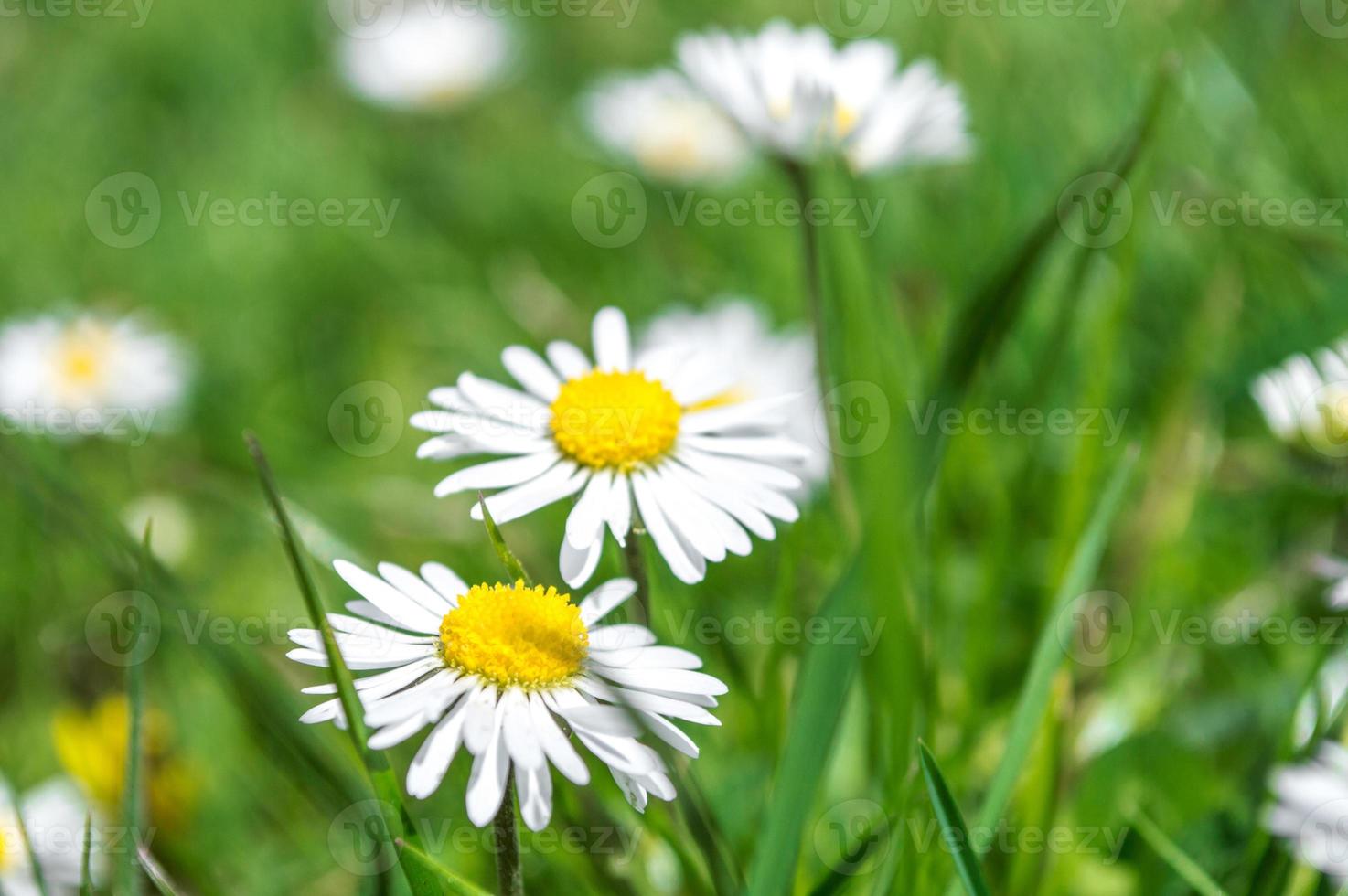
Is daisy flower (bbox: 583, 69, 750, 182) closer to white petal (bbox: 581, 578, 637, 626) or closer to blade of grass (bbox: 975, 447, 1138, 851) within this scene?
blade of grass (bbox: 975, 447, 1138, 851)

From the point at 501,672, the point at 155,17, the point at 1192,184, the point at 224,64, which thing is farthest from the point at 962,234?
the point at 155,17

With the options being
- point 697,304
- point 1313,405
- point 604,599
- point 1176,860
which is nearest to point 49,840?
point 604,599

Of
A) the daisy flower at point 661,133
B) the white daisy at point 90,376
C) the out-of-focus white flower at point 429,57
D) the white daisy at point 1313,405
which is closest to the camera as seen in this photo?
the white daisy at point 1313,405

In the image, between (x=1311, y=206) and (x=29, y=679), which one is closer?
(x=29, y=679)

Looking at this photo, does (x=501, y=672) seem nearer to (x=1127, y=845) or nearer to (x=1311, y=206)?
(x=1127, y=845)

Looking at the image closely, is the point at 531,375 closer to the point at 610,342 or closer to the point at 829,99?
the point at 610,342

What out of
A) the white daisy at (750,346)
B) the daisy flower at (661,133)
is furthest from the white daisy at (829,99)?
the daisy flower at (661,133)

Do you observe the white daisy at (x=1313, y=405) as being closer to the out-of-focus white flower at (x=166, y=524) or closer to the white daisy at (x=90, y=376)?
the out-of-focus white flower at (x=166, y=524)
